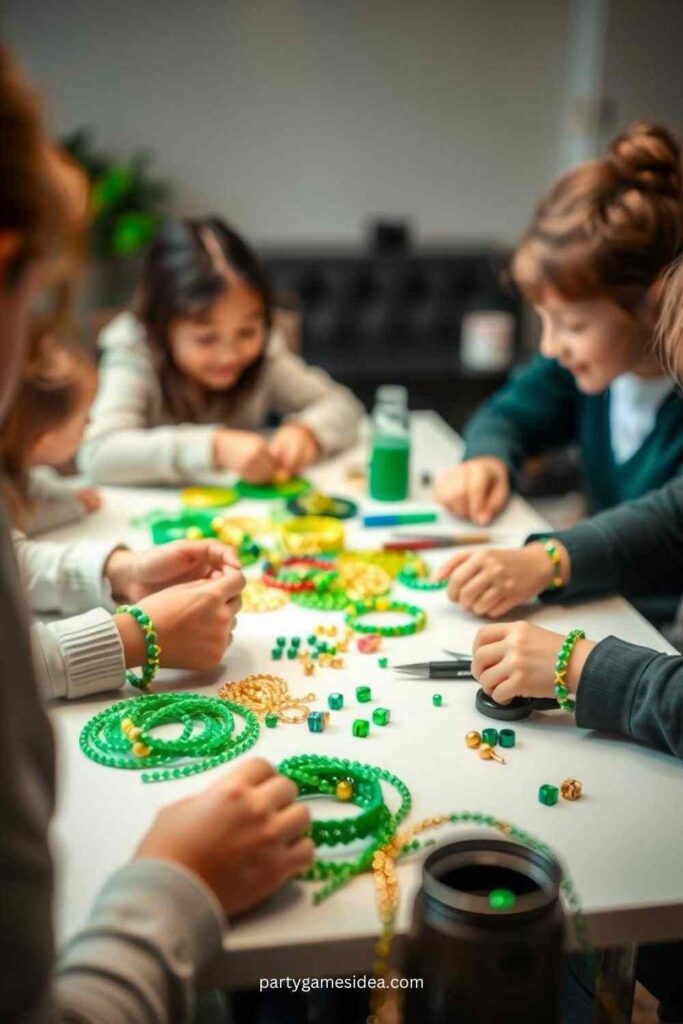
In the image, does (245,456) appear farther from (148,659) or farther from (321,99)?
(321,99)

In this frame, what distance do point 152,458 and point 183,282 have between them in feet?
1.14

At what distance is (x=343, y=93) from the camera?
3.59 meters

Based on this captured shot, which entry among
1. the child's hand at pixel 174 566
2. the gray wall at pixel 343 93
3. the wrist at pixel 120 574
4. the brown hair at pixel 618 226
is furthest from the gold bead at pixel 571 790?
the gray wall at pixel 343 93

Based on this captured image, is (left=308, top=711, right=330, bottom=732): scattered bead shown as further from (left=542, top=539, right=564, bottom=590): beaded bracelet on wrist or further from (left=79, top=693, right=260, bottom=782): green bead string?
(left=542, top=539, right=564, bottom=590): beaded bracelet on wrist

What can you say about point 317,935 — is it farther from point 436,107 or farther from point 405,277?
point 436,107

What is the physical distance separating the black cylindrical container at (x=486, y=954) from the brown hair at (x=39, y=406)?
2.19 ft

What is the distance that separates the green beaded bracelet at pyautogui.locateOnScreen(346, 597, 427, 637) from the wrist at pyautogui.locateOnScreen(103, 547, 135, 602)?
0.26 metres

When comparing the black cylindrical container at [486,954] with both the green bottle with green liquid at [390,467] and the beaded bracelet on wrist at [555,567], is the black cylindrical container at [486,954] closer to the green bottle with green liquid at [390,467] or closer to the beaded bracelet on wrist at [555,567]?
the beaded bracelet on wrist at [555,567]

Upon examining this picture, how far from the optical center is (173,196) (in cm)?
363

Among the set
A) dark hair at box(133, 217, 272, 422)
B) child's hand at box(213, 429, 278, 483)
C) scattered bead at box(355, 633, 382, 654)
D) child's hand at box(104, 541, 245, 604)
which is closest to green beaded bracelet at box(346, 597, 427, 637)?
scattered bead at box(355, 633, 382, 654)

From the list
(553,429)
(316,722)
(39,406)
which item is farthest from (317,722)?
(553,429)

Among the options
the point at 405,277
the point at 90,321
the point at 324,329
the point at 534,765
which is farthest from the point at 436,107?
the point at 534,765

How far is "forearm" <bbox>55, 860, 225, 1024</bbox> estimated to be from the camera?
561mm

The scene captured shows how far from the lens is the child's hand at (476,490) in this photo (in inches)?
58.0
